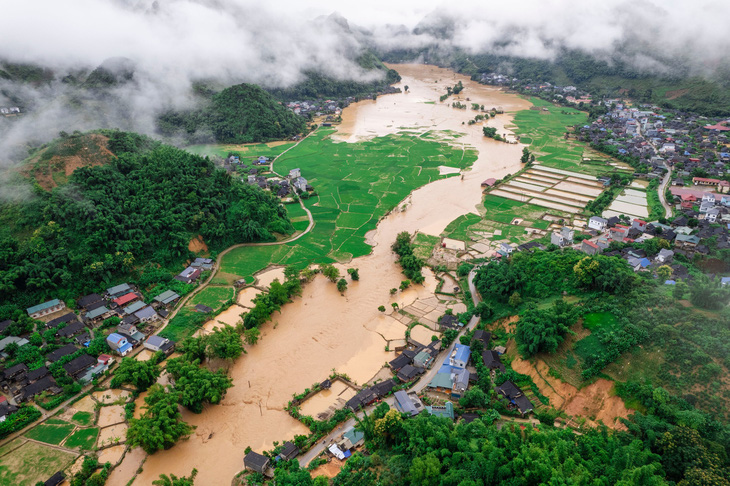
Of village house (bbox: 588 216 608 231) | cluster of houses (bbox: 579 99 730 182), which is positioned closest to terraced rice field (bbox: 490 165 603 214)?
village house (bbox: 588 216 608 231)

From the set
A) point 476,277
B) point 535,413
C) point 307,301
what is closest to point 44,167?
point 307,301

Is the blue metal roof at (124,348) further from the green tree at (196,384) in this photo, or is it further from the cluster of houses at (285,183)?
the cluster of houses at (285,183)

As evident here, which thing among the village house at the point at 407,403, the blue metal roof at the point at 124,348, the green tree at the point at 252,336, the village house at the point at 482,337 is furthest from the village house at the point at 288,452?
the blue metal roof at the point at 124,348

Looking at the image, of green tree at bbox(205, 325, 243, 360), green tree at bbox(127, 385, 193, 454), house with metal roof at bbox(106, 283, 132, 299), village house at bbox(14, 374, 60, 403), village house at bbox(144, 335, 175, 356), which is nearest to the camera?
green tree at bbox(127, 385, 193, 454)

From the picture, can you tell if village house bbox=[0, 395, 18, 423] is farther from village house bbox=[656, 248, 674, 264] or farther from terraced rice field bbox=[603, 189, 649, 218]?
terraced rice field bbox=[603, 189, 649, 218]

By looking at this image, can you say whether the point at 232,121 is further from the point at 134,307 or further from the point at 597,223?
the point at 597,223

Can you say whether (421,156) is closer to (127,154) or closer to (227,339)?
(127,154)
